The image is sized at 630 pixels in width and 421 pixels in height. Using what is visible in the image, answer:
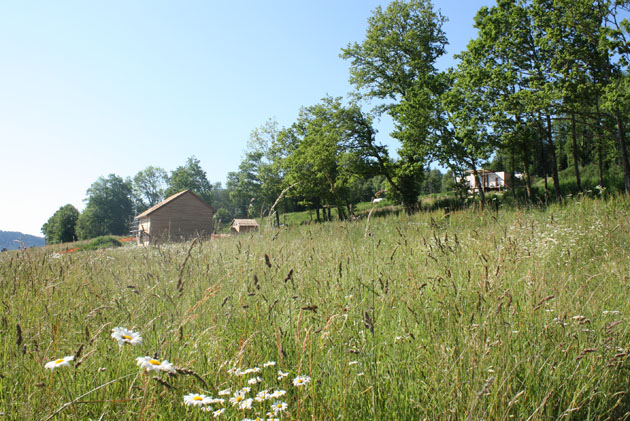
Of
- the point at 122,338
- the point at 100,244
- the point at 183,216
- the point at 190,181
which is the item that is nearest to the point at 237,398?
the point at 122,338

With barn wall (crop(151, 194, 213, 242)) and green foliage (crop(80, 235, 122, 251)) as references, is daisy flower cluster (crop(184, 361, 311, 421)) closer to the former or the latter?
green foliage (crop(80, 235, 122, 251))

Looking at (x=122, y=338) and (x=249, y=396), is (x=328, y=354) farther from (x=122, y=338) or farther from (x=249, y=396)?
(x=122, y=338)

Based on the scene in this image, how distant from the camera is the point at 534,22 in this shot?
17.2 metres

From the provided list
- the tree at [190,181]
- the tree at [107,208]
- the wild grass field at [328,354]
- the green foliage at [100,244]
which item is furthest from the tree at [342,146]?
the tree at [107,208]

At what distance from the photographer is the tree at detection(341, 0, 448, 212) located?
74.4ft

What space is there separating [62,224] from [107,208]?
9.57 m

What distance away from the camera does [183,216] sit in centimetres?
4800

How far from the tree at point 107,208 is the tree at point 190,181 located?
11665 mm

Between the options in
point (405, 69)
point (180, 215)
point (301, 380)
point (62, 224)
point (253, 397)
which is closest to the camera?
point (301, 380)

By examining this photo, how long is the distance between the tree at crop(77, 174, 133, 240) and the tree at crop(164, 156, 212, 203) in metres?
11.7

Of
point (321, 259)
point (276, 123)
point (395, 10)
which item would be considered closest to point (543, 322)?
point (321, 259)

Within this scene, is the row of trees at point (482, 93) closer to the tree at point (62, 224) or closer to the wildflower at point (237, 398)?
the wildflower at point (237, 398)

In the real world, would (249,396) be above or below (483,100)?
below

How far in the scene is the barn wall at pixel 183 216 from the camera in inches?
1795
